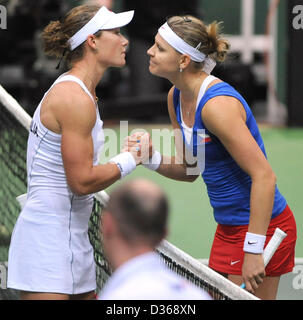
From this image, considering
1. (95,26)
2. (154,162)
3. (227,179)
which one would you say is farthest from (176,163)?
(95,26)

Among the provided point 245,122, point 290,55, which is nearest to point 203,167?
point 245,122

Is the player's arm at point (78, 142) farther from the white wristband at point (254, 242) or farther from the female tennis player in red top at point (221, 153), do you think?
the white wristband at point (254, 242)

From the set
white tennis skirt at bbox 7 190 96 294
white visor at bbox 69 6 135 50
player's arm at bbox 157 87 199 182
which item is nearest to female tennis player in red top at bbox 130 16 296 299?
player's arm at bbox 157 87 199 182

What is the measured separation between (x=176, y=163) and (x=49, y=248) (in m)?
0.97

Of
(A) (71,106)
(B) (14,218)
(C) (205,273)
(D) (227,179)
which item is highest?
(A) (71,106)

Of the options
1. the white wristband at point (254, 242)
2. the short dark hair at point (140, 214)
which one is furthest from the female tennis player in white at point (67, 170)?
the short dark hair at point (140, 214)

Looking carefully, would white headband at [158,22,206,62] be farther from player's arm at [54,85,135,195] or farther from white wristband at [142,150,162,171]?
player's arm at [54,85,135,195]

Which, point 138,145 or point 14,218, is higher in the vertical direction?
point 138,145

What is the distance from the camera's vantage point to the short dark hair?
2.10 meters

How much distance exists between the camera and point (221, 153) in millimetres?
3549

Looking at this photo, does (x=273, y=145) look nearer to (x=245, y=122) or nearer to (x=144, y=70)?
(x=144, y=70)

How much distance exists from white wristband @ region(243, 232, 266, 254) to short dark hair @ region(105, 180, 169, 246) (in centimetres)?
127

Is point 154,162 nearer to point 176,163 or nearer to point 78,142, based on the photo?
point 176,163
